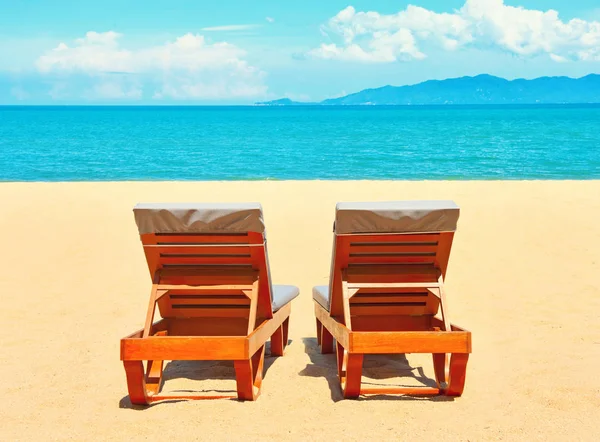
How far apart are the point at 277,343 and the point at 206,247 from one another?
125 cm

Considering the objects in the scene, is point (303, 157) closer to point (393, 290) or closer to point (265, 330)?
point (393, 290)

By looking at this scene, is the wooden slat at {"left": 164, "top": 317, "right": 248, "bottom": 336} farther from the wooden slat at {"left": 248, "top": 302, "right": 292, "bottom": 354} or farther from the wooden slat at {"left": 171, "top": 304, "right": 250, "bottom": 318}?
the wooden slat at {"left": 248, "top": 302, "right": 292, "bottom": 354}

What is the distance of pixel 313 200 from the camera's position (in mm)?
13977

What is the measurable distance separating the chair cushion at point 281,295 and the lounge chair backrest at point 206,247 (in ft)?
0.56

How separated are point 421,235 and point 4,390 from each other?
3013mm

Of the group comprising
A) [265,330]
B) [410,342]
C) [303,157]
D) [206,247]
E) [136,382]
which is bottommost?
[303,157]

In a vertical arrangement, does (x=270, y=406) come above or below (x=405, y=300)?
below

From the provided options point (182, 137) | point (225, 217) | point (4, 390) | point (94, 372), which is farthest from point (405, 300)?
point (182, 137)

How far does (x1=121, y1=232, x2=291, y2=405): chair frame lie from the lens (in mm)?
4371

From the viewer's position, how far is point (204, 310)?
5.09 meters

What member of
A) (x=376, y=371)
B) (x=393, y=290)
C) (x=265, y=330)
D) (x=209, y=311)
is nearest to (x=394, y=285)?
(x=393, y=290)

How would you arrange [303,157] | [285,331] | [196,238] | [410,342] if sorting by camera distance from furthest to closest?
[303,157]
[285,331]
[196,238]
[410,342]

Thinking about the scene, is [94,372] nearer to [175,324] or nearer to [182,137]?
[175,324]

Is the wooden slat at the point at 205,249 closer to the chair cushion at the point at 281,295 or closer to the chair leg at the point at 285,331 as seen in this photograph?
the chair cushion at the point at 281,295
